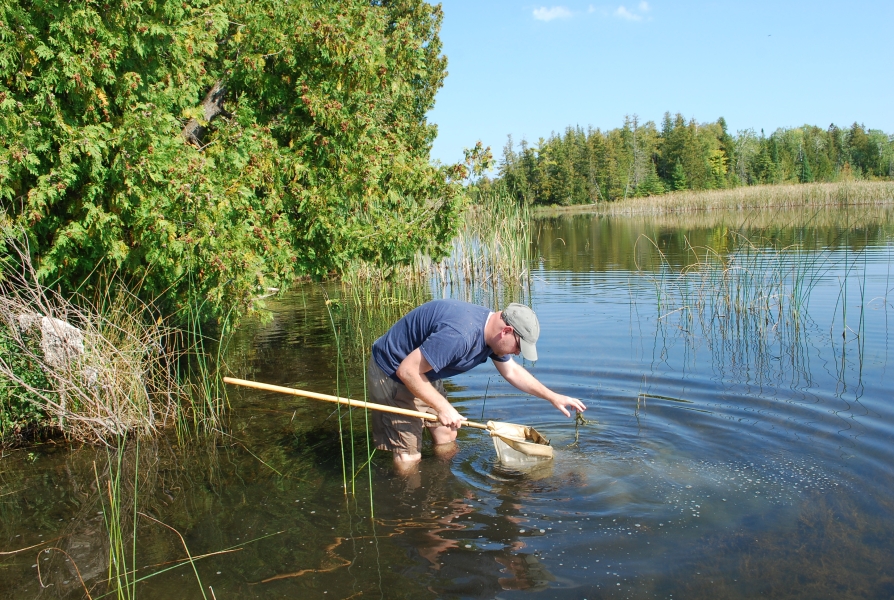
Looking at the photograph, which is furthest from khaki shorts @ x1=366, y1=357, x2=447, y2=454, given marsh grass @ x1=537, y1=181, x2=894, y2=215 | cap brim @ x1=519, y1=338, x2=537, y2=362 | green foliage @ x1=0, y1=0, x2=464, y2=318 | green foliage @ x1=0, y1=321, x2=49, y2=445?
marsh grass @ x1=537, y1=181, x2=894, y2=215

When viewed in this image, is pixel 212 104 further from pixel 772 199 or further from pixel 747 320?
pixel 772 199

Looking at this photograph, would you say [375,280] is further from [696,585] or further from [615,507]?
[696,585]

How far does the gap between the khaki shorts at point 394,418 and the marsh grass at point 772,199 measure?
32.3 meters

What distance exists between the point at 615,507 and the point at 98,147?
562cm

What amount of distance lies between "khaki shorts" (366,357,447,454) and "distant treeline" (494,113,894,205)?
59.5 meters

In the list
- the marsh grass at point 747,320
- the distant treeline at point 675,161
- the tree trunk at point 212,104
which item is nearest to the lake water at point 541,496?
the marsh grass at point 747,320

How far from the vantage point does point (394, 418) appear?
5.71m

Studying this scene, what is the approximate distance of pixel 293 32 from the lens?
8.99 m

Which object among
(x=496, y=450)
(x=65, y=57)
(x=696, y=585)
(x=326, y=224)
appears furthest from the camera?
(x=326, y=224)

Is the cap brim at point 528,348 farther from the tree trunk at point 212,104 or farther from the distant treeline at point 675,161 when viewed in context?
the distant treeline at point 675,161

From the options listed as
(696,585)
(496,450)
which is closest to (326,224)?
(496,450)

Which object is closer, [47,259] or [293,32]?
[47,259]

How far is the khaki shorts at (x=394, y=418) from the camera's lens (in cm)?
573

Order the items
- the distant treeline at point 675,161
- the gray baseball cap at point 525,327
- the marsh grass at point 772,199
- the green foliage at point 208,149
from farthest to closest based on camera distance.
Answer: the distant treeline at point 675,161 < the marsh grass at point 772,199 < the green foliage at point 208,149 < the gray baseball cap at point 525,327
